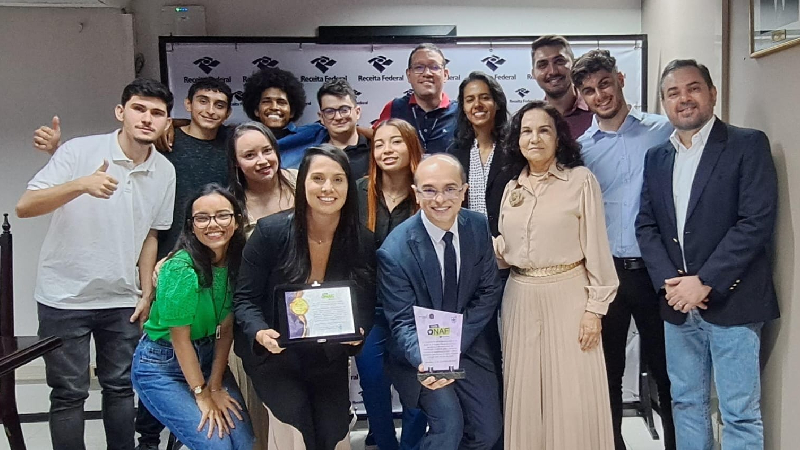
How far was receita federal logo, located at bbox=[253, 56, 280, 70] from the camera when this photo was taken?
14.1ft

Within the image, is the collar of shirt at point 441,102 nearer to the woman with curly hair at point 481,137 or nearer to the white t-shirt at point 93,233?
the woman with curly hair at point 481,137

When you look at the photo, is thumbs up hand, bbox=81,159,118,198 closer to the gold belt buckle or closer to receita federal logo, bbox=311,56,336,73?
the gold belt buckle

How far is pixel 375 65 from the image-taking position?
4324 mm

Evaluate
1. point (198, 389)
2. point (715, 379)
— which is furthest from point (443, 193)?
point (715, 379)

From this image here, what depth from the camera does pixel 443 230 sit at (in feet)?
8.04

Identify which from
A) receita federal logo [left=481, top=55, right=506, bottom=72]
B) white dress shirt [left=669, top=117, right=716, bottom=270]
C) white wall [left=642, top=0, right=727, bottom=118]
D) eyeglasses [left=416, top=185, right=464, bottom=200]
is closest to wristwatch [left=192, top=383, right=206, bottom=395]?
eyeglasses [left=416, top=185, right=464, bottom=200]

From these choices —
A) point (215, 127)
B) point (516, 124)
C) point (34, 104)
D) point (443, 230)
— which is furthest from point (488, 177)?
point (34, 104)

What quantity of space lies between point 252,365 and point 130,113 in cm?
129

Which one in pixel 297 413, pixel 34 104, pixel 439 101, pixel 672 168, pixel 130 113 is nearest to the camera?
pixel 297 413

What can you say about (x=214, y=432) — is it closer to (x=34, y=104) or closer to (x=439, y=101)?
(x=439, y=101)

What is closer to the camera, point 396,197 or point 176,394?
point 176,394

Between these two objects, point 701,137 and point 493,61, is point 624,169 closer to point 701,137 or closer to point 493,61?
point 701,137

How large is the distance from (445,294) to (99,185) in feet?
4.99

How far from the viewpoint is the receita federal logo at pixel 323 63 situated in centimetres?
432
